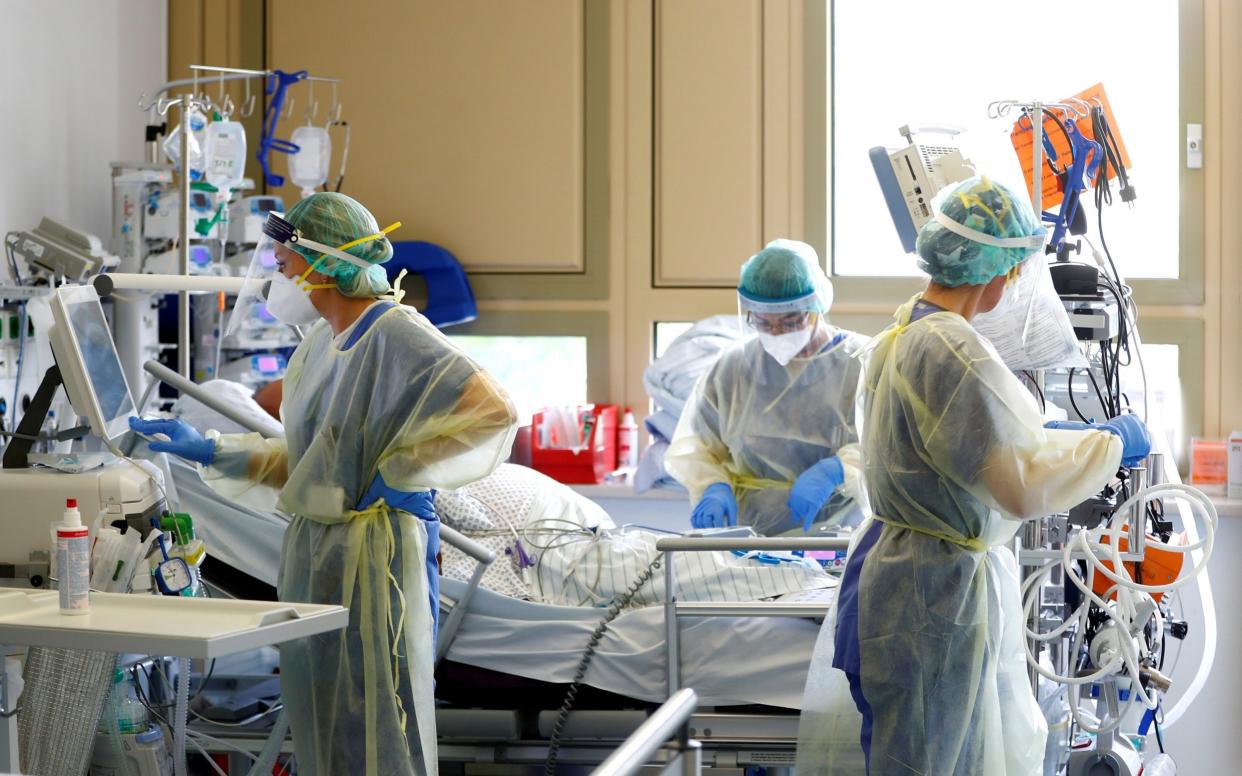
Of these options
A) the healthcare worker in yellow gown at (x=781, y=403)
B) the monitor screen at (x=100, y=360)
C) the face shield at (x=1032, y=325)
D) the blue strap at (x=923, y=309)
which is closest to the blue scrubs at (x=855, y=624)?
the blue strap at (x=923, y=309)

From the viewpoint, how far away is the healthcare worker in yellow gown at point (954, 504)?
86.4 inches

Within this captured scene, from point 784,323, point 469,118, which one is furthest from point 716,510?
point 469,118

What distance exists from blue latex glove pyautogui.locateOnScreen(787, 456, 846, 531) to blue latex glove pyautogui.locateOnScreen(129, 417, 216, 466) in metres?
1.38

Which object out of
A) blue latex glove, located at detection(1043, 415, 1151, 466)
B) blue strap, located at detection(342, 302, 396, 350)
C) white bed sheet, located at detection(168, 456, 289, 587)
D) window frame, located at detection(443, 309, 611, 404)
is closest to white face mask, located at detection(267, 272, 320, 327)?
blue strap, located at detection(342, 302, 396, 350)

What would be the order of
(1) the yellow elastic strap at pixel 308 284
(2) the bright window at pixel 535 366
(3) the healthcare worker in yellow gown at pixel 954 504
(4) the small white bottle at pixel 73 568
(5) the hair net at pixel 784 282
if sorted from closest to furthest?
(4) the small white bottle at pixel 73 568 → (3) the healthcare worker in yellow gown at pixel 954 504 → (1) the yellow elastic strap at pixel 308 284 → (5) the hair net at pixel 784 282 → (2) the bright window at pixel 535 366

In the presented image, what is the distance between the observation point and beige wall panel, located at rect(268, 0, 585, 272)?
4.83 meters

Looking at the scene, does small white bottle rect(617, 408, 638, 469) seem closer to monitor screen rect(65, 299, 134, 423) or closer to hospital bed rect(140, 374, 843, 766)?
hospital bed rect(140, 374, 843, 766)

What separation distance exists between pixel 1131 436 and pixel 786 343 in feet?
3.77

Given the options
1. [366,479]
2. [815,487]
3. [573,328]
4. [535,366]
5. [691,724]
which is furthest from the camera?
[535,366]

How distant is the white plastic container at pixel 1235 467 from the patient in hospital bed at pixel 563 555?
5.80 feet

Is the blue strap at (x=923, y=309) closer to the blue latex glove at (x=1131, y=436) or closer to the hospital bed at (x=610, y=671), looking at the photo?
the blue latex glove at (x=1131, y=436)

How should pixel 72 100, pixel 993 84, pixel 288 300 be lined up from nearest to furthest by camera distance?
pixel 288 300 → pixel 72 100 → pixel 993 84

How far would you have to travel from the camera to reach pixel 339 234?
8.52ft

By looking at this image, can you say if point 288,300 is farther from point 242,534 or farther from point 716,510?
point 716,510
